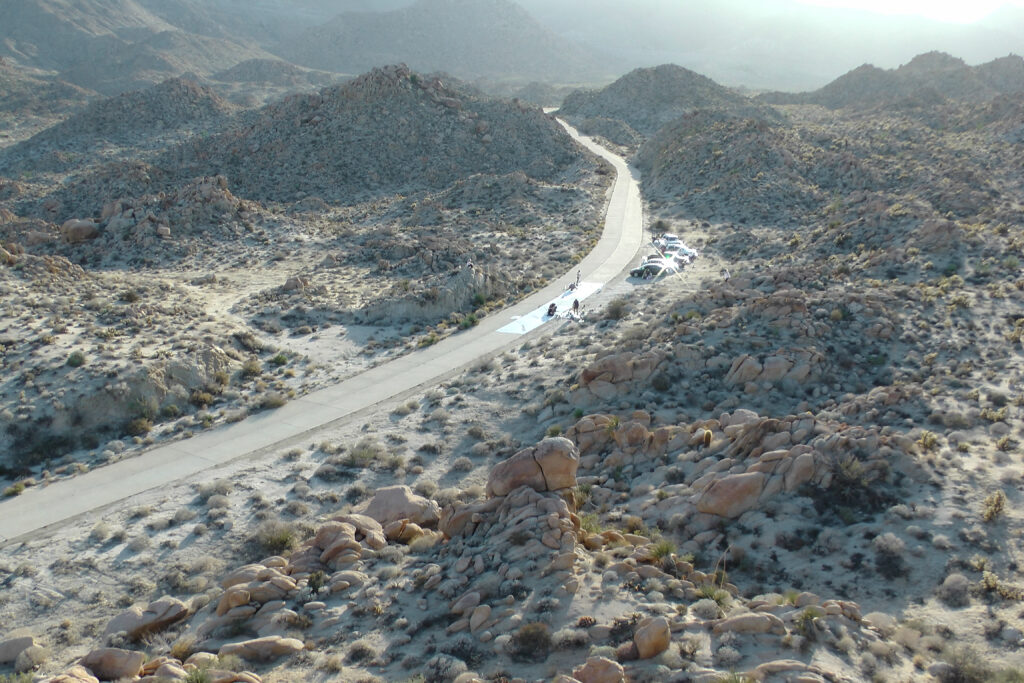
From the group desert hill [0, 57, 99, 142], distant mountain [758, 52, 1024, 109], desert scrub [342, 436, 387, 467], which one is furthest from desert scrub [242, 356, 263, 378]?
distant mountain [758, 52, 1024, 109]

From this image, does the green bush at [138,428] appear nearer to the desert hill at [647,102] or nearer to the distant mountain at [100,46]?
the desert hill at [647,102]

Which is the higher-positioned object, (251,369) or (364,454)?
(251,369)

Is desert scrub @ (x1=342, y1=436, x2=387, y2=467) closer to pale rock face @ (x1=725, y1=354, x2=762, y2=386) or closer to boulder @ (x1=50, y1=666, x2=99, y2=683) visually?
boulder @ (x1=50, y1=666, x2=99, y2=683)

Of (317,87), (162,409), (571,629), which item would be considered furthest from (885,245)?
(317,87)

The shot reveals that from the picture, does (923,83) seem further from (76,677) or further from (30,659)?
(76,677)

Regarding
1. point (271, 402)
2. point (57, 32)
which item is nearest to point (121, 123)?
point (271, 402)

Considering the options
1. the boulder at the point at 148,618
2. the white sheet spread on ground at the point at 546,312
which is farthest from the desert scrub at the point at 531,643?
the white sheet spread on ground at the point at 546,312
